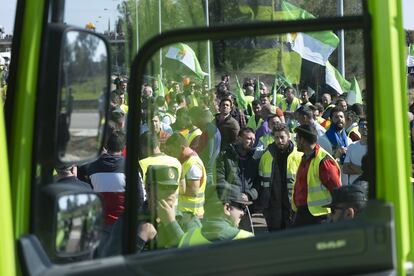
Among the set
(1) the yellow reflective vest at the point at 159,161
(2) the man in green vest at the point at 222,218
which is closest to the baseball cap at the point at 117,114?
(1) the yellow reflective vest at the point at 159,161

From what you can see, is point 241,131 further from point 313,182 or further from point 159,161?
point 159,161

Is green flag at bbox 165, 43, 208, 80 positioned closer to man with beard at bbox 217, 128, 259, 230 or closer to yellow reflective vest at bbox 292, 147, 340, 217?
man with beard at bbox 217, 128, 259, 230

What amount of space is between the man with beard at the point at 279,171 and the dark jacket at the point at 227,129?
16 cm

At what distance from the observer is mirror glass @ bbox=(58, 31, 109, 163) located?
1.87 metres

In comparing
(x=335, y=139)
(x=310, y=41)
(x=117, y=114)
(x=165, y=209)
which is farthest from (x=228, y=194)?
(x=335, y=139)

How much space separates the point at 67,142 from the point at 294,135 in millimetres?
2090

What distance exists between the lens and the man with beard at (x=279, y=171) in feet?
11.0

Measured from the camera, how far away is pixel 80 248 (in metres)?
1.90

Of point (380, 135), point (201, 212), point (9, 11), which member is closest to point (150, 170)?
point (201, 212)

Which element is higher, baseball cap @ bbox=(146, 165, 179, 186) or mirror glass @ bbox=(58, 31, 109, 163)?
mirror glass @ bbox=(58, 31, 109, 163)

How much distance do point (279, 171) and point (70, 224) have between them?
1.71 m

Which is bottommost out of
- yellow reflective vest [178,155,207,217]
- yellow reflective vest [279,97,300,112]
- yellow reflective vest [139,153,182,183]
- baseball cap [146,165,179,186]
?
yellow reflective vest [178,155,207,217]

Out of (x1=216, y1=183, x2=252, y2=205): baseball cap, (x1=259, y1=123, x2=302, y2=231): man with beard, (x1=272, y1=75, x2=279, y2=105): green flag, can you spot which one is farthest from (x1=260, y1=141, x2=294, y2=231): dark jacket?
(x1=272, y1=75, x2=279, y2=105): green flag

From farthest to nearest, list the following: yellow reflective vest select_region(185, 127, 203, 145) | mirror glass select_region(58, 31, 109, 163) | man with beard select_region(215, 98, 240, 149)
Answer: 1. man with beard select_region(215, 98, 240, 149)
2. yellow reflective vest select_region(185, 127, 203, 145)
3. mirror glass select_region(58, 31, 109, 163)
